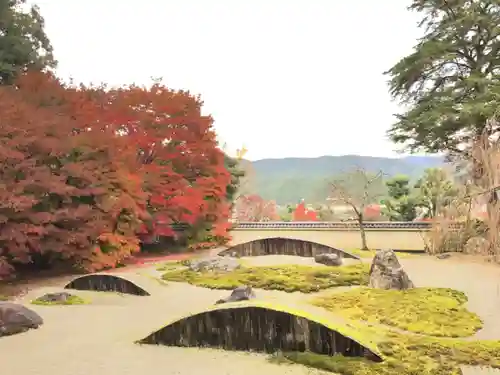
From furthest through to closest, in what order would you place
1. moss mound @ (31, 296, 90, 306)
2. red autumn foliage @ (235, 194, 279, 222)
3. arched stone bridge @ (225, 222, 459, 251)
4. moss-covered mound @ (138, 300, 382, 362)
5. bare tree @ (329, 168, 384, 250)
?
red autumn foliage @ (235, 194, 279, 222) < arched stone bridge @ (225, 222, 459, 251) < bare tree @ (329, 168, 384, 250) < moss mound @ (31, 296, 90, 306) < moss-covered mound @ (138, 300, 382, 362)

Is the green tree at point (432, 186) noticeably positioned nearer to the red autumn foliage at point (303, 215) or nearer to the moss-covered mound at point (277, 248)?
the red autumn foliage at point (303, 215)

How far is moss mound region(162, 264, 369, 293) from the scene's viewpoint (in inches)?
386

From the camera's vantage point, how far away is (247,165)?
28359 millimetres

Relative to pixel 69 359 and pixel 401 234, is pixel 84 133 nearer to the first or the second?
pixel 69 359

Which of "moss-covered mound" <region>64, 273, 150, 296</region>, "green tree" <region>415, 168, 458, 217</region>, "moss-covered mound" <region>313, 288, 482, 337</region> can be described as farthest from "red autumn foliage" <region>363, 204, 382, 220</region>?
"moss-covered mound" <region>64, 273, 150, 296</region>

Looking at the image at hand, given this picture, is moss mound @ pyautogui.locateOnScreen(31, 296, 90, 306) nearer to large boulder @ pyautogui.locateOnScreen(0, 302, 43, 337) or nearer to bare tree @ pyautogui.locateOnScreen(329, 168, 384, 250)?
large boulder @ pyautogui.locateOnScreen(0, 302, 43, 337)

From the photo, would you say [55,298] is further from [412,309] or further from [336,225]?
[336,225]

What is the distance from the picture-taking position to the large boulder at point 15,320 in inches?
260

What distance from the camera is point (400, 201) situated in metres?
21.6

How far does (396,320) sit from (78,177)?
8853 millimetres

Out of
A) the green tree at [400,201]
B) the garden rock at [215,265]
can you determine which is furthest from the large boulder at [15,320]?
the green tree at [400,201]

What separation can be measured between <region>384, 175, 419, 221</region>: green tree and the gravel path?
10.7 m

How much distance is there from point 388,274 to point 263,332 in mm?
4412

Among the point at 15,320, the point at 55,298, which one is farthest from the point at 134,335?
the point at 55,298
